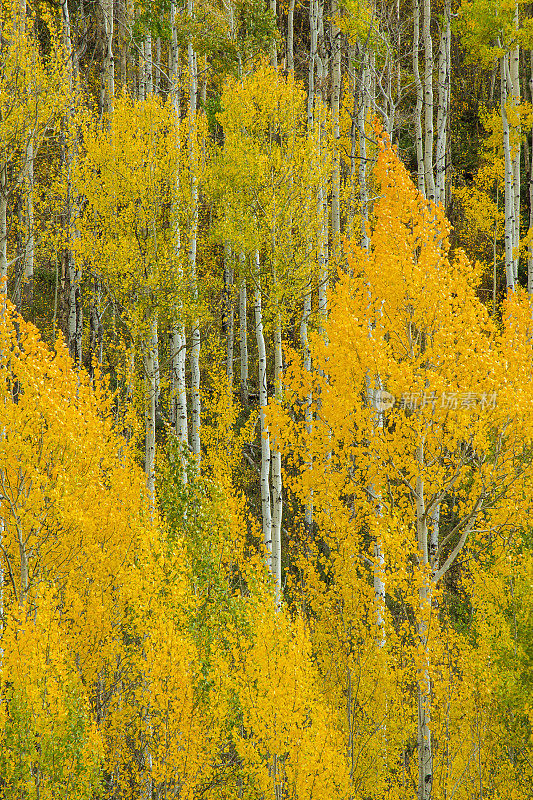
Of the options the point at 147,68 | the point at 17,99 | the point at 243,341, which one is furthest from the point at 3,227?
the point at 243,341

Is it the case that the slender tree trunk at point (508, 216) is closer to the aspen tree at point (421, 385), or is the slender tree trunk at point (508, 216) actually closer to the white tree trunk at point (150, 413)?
the aspen tree at point (421, 385)

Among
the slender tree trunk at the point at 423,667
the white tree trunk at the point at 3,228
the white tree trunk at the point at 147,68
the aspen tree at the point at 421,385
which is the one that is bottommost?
the slender tree trunk at the point at 423,667

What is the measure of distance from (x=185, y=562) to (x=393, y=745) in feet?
14.4

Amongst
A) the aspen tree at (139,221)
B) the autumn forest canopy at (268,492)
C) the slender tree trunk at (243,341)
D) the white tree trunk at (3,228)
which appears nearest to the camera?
the autumn forest canopy at (268,492)

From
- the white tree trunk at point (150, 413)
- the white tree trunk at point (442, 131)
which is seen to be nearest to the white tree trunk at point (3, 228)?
the white tree trunk at point (150, 413)

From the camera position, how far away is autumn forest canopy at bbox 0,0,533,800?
8305mm

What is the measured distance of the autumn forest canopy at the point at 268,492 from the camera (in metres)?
8.30

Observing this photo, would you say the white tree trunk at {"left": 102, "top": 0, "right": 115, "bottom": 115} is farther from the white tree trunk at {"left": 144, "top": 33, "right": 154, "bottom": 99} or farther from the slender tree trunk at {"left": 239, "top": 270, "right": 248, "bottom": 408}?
the slender tree trunk at {"left": 239, "top": 270, "right": 248, "bottom": 408}

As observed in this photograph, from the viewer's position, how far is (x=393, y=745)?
428 inches

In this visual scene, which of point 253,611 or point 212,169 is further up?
point 212,169

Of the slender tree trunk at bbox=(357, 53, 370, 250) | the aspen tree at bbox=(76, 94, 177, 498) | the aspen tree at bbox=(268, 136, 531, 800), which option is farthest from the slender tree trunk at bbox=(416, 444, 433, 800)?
the aspen tree at bbox=(76, 94, 177, 498)

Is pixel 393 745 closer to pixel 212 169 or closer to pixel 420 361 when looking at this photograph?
pixel 420 361

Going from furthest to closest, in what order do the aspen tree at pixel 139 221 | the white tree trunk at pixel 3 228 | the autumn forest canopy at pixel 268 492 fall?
the aspen tree at pixel 139 221 < the white tree trunk at pixel 3 228 < the autumn forest canopy at pixel 268 492

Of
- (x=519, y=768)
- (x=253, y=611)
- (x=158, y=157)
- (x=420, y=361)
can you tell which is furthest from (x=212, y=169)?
(x=519, y=768)
